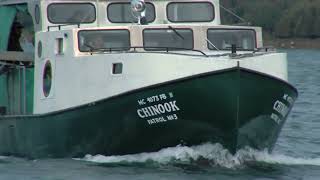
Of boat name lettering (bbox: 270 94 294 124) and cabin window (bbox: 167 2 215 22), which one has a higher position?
cabin window (bbox: 167 2 215 22)

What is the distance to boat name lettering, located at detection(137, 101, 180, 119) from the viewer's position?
16594 mm

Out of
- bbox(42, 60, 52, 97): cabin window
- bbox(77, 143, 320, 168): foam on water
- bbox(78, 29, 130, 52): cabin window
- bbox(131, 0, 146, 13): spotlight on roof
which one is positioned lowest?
bbox(77, 143, 320, 168): foam on water

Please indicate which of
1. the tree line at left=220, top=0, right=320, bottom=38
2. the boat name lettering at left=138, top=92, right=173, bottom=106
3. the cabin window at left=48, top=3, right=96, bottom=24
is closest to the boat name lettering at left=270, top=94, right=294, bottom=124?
the boat name lettering at left=138, top=92, right=173, bottom=106

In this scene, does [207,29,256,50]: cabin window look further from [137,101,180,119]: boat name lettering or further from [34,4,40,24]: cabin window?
[34,4,40,24]: cabin window

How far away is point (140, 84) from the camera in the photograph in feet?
54.8

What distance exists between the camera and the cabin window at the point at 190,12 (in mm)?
19984

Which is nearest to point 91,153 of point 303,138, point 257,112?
point 257,112

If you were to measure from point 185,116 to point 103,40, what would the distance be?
2251 millimetres

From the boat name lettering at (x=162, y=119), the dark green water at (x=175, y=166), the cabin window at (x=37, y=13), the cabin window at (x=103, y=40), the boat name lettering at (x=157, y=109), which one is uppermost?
the cabin window at (x=37, y=13)

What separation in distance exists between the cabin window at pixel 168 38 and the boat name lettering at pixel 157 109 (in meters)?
1.40

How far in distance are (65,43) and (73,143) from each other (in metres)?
1.73

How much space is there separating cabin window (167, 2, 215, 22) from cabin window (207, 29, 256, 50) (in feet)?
5.66

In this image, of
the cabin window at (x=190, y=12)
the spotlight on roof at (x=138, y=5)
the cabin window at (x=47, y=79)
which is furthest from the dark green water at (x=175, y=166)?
the cabin window at (x=190, y=12)

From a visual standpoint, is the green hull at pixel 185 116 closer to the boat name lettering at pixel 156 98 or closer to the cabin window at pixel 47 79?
the boat name lettering at pixel 156 98
